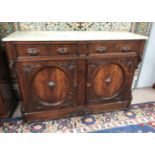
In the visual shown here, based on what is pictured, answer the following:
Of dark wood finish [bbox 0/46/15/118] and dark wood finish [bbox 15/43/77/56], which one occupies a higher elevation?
dark wood finish [bbox 15/43/77/56]

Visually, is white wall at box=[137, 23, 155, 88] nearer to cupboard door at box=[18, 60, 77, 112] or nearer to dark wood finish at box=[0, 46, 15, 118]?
cupboard door at box=[18, 60, 77, 112]

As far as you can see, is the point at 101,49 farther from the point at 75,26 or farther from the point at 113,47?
the point at 75,26

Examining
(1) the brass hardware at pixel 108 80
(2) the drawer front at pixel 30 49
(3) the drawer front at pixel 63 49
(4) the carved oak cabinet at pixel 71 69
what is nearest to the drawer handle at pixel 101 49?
(4) the carved oak cabinet at pixel 71 69

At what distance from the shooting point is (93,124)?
5.30 ft

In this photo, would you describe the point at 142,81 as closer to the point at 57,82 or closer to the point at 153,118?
the point at 153,118

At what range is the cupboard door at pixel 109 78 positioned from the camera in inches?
58.1

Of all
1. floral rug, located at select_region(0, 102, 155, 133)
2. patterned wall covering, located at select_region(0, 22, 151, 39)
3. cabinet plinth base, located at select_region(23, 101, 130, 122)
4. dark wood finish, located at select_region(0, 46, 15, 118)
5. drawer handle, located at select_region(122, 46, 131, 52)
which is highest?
patterned wall covering, located at select_region(0, 22, 151, 39)

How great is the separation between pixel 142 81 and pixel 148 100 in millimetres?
427

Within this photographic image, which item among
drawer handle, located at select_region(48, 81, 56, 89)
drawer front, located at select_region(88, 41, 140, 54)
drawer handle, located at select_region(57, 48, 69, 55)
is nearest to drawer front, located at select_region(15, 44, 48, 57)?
drawer handle, located at select_region(57, 48, 69, 55)

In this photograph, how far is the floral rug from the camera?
1.53m

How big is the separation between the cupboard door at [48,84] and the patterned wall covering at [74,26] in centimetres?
59

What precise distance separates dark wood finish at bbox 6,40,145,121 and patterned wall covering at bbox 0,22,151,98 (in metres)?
0.52
